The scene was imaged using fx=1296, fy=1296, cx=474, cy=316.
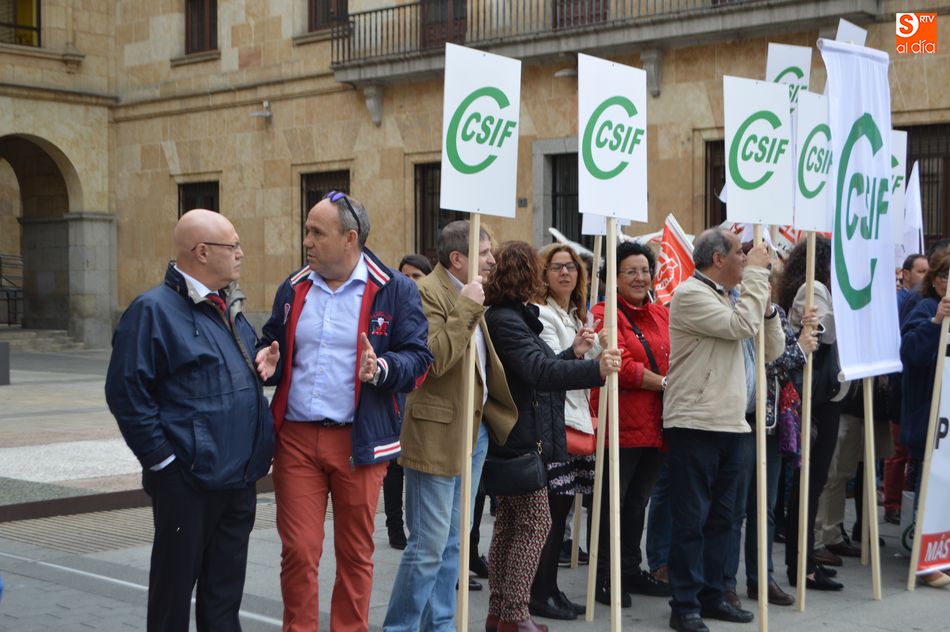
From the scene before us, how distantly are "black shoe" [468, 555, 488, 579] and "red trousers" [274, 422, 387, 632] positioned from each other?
7.81 ft

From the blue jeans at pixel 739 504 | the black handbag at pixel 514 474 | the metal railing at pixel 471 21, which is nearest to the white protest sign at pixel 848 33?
the blue jeans at pixel 739 504

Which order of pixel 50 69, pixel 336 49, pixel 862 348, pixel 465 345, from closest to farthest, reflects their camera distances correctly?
pixel 465 345 → pixel 862 348 → pixel 336 49 → pixel 50 69

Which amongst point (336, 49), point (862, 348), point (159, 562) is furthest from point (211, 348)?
point (336, 49)

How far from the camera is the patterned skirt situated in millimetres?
6504

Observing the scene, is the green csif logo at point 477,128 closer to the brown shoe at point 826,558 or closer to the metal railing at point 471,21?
the brown shoe at point 826,558

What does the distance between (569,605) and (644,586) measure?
2.20 ft

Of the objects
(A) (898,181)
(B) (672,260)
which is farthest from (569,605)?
(A) (898,181)

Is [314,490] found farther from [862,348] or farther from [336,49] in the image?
[336,49]

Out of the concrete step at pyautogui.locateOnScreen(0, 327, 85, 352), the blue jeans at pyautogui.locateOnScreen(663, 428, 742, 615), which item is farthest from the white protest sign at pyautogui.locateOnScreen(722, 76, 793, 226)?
the concrete step at pyautogui.locateOnScreen(0, 327, 85, 352)

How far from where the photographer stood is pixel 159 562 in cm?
448

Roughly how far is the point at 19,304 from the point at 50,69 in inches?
342

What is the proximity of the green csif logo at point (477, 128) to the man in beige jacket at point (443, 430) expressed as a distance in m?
0.32

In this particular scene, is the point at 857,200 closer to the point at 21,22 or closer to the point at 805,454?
the point at 805,454

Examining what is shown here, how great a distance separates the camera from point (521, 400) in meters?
5.88
